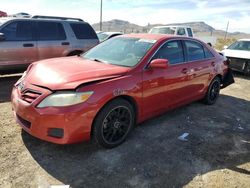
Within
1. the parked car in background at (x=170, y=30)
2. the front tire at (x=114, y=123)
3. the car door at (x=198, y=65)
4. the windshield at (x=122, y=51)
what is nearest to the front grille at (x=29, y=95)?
the front tire at (x=114, y=123)

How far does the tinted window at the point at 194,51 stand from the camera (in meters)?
5.25

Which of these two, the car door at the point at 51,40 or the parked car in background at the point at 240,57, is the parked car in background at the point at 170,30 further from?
the car door at the point at 51,40

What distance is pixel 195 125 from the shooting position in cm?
505

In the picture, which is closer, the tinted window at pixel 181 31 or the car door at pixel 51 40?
the car door at pixel 51 40

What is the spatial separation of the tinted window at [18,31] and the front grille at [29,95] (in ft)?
13.2

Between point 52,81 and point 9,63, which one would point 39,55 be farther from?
point 52,81

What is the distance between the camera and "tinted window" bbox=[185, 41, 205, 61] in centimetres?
525

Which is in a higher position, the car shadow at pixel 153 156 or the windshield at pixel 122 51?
the windshield at pixel 122 51

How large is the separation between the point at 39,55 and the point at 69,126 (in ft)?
15.7

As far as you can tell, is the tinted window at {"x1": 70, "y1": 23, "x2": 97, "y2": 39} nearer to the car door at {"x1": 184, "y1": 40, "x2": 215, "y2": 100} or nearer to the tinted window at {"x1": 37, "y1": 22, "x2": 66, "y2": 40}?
the tinted window at {"x1": 37, "y1": 22, "x2": 66, "y2": 40}

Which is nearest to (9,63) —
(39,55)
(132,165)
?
(39,55)

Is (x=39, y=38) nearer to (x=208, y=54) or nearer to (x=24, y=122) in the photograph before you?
(x=24, y=122)

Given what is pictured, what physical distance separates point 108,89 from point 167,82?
4.64ft

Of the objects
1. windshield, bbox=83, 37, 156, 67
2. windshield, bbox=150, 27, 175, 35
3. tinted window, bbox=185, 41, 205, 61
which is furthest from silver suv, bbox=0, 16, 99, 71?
windshield, bbox=150, 27, 175, 35
